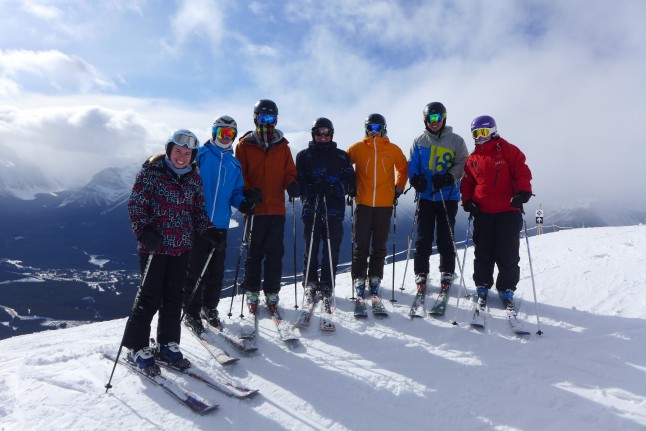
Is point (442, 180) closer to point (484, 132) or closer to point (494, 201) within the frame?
point (494, 201)

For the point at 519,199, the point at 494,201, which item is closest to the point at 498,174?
the point at 494,201

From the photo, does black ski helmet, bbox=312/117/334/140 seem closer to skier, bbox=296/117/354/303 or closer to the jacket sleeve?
skier, bbox=296/117/354/303

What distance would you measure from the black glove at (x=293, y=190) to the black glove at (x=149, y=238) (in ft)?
7.56

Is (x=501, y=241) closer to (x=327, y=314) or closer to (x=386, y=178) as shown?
(x=386, y=178)

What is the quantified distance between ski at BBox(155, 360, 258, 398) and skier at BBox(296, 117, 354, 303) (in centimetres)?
256

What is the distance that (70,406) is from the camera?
3.87 m

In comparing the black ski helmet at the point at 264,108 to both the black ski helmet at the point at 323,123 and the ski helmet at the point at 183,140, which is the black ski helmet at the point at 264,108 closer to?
the black ski helmet at the point at 323,123

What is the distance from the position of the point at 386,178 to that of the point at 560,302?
3823 mm

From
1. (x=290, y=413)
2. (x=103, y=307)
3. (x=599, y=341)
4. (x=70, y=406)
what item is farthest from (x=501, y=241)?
(x=103, y=307)

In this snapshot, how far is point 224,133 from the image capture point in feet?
18.9

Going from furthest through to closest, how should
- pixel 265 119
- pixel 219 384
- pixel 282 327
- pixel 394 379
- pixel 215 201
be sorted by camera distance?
pixel 265 119
pixel 282 327
pixel 215 201
pixel 394 379
pixel 219 384

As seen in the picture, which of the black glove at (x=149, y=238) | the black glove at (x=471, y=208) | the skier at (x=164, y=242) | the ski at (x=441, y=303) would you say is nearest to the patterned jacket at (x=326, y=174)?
the black glove at (x=471, y=208)

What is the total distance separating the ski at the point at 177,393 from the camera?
382 cm

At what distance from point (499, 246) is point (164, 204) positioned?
5064 mm
